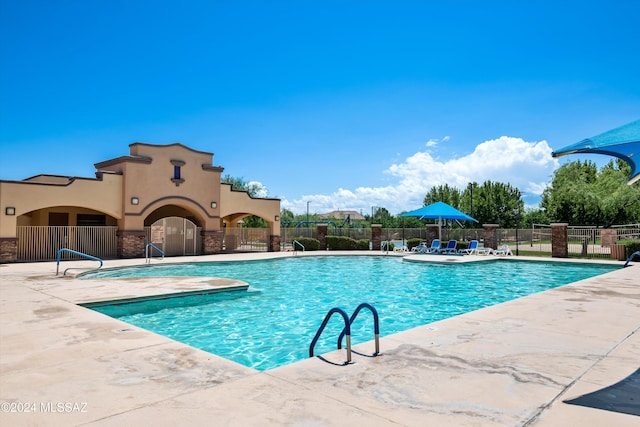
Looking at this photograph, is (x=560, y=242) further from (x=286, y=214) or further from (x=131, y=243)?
(x=286, y=214)

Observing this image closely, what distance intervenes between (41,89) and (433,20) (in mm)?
16485

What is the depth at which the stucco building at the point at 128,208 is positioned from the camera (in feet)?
64.8

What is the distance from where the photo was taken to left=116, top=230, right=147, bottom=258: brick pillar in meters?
22.3

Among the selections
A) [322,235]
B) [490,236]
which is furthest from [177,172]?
[490,236]

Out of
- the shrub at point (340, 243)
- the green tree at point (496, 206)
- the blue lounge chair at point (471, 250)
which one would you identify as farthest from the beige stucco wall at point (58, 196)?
the green tree at point (496, 206)

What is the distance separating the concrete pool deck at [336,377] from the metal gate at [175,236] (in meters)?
16.6

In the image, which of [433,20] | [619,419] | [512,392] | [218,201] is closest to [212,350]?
[512,392]

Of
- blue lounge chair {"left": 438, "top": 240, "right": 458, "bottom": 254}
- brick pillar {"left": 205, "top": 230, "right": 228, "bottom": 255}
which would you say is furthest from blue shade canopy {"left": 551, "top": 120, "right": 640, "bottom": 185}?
brick pillar {"left": 205, "top": 230, "right": 228, "bottom": 255}

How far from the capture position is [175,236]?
2434 cm

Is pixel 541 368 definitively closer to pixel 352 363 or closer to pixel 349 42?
pixel 352 363

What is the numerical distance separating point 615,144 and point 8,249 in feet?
73.0

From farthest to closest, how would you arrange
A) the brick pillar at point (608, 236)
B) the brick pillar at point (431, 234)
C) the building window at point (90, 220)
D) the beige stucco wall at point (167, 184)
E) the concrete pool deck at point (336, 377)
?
1. the brick pillar at point (431, 234)
2. the building window at point (90, 220)
3. the brick pillar at point (608, 236)
4. the beige stucco wall at point (167, 184)
5. the concrete pool deck at point (336, 377)

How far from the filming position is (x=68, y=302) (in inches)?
342

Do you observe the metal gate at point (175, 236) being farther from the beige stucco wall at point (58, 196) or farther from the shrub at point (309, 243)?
the shrub at point (309, 243)
